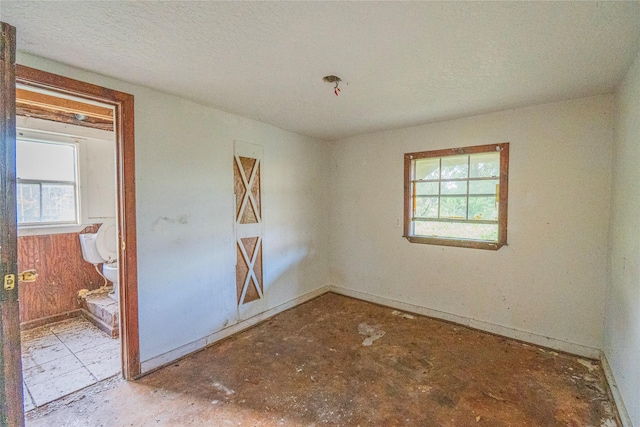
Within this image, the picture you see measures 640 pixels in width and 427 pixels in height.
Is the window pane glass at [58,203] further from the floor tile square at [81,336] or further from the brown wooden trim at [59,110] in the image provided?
the floor tile square at [81,336]

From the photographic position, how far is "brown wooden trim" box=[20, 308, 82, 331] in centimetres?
321

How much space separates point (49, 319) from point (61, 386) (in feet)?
5.61

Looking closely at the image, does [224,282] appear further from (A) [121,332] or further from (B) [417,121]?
(B) [417,121]

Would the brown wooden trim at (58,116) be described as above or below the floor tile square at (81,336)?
above

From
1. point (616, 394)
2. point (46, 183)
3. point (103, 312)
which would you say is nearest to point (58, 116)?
point (46, 183)

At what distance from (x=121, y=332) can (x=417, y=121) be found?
3.66m

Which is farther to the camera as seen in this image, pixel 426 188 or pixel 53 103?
pixel 426 188

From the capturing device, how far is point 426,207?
141 inches

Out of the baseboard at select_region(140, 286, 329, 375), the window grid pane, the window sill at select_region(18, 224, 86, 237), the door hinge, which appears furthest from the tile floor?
the window grid pane

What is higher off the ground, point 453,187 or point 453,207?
point 453,187

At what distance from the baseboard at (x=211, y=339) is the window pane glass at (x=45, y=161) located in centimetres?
286

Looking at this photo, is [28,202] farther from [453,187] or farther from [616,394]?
[616,394]

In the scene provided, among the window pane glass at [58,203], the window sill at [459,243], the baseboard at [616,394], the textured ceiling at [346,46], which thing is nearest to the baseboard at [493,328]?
the baseboard at [616,394]

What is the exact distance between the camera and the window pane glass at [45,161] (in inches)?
133
